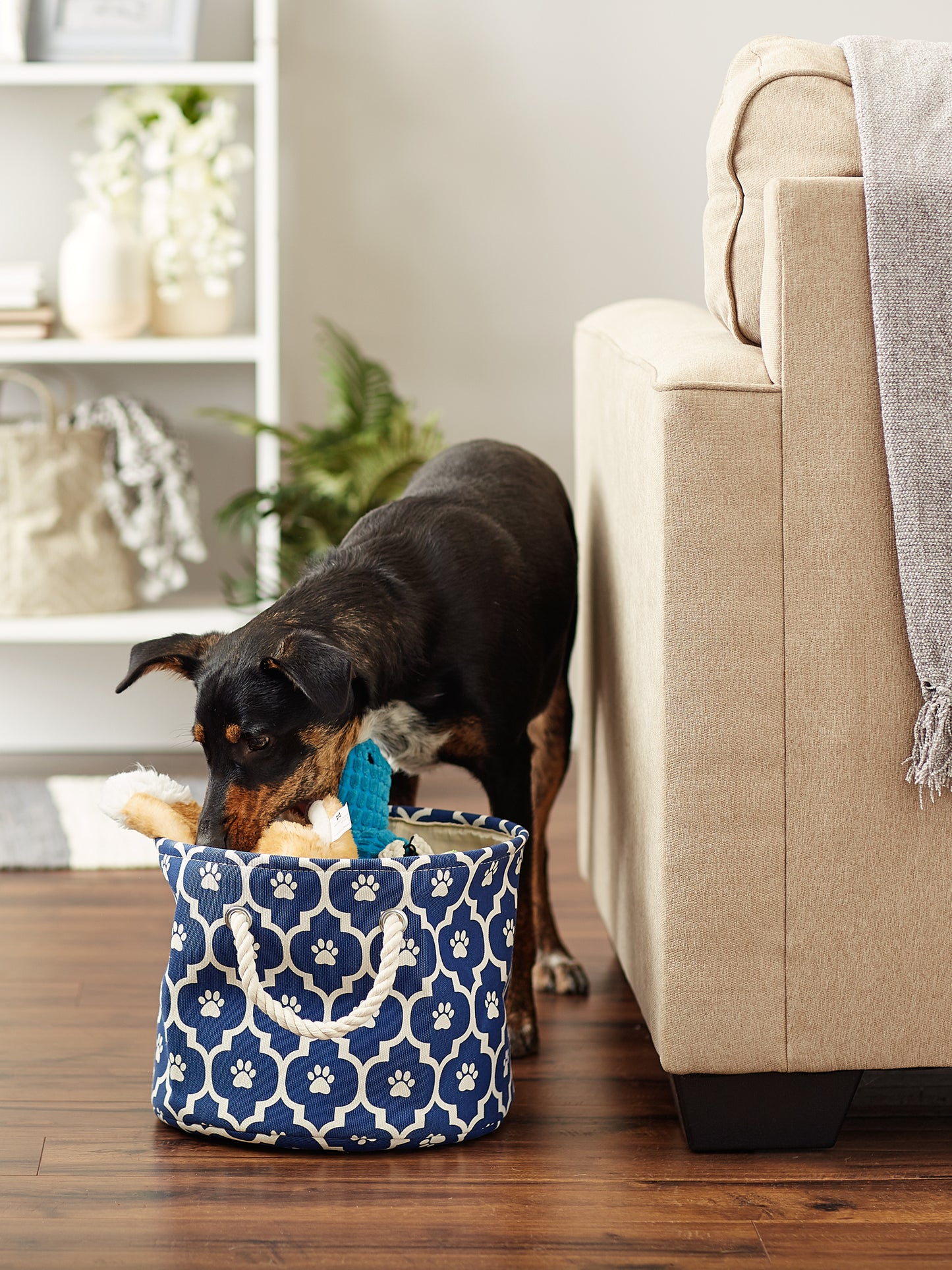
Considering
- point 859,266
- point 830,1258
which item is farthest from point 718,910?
point 859,266

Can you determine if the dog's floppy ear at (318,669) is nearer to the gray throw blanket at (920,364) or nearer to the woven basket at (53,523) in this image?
the gray throw blanket at (920,364)

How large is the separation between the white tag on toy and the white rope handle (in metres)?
0.10

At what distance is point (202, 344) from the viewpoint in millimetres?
3158

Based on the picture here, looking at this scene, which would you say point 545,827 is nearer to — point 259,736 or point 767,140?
point 259,736

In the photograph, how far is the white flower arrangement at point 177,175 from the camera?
3.16 meters

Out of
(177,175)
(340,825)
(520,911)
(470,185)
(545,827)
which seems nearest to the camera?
(340,825)

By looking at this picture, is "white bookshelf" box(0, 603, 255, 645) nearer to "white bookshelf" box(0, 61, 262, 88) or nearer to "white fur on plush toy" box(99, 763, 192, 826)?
"white bookshelf" box(0, 61, 262, 88)

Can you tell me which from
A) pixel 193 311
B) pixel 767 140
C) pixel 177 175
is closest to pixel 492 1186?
pixel 767 140

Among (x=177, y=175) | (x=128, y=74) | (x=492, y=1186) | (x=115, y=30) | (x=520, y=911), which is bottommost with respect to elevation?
(x=492, y=1186)

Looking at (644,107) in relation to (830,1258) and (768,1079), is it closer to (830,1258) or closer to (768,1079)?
(768,1079)

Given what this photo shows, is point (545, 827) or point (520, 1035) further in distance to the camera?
point (545, 827)

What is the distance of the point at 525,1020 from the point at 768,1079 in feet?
1.28

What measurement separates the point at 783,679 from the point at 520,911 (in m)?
0.54

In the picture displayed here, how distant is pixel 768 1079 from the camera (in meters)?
1.53
